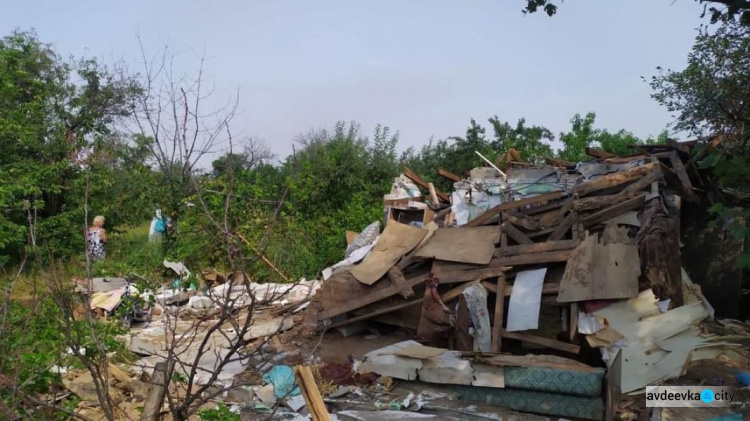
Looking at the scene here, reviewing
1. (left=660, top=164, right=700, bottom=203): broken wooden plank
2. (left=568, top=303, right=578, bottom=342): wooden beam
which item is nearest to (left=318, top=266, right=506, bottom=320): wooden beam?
(left=568, top=303, right=578, bottom=342): wooden beam

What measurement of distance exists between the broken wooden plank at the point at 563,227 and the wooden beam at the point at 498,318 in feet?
2.85

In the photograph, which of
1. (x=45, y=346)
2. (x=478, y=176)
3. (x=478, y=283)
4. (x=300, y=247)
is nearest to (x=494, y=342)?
(x=478, y=283)

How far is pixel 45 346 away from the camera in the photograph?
468cm

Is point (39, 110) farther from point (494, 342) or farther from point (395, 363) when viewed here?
point (494, 342)

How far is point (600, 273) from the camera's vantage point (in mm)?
5555

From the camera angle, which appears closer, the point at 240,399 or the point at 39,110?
the point at 240,399

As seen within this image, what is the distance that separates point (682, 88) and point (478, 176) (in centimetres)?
480

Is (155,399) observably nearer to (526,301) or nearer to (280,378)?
(280,378)

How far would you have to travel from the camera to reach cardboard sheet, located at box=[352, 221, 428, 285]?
702 centimetres

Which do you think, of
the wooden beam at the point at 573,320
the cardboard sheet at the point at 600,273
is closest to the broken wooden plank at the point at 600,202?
the cardboard sheet at the point at 600,273

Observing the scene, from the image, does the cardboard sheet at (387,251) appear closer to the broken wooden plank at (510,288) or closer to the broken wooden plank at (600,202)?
the broken wooden plank at (510,288)

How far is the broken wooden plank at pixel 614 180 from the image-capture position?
731cm

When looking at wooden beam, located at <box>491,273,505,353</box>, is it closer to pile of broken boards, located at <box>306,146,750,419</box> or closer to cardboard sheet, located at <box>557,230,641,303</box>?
pile of broken boards, located at <box>306,146,750,419</box>

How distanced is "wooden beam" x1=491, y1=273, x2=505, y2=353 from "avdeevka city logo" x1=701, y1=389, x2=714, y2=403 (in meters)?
1.83
